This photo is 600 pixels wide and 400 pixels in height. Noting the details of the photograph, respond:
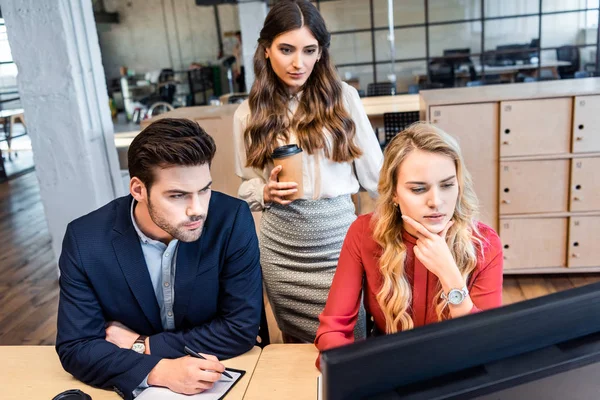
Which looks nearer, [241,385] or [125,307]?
[241,385]

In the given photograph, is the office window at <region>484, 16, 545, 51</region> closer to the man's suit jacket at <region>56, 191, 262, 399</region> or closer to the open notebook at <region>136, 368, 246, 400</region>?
the man's suit jacket at <region>56, 191, 262, 399</region>

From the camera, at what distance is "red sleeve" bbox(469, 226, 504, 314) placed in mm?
1399

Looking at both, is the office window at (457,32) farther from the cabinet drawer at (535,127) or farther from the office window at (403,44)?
the cabinet drawer at (535,127)

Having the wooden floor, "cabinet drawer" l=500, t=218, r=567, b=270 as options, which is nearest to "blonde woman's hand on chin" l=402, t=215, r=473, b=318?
the wooden floor

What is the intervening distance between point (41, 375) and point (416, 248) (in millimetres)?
1053

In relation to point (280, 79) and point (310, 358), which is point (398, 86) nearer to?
point (280, 79)

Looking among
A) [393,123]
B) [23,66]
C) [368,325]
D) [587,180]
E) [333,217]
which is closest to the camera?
[368,325]

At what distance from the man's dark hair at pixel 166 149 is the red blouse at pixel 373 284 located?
1.60 feet

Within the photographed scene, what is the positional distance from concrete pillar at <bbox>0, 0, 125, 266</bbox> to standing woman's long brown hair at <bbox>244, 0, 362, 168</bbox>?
7.59ft

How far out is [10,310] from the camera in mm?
3850

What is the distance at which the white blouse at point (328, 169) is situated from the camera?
1.87 meters

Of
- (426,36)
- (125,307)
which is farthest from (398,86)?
(125,307)

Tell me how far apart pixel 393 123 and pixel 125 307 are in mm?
3595

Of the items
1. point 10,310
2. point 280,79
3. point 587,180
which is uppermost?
point 280,79
